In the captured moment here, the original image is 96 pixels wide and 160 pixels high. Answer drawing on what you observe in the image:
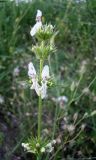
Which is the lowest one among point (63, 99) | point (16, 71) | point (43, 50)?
point (63, 99)

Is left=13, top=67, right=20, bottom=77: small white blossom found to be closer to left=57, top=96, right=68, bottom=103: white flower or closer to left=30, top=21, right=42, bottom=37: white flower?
left=57, top=96, right=68, bottom=103: white flower

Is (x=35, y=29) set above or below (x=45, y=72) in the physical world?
above

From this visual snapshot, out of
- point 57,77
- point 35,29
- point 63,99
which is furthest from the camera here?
point 57,77

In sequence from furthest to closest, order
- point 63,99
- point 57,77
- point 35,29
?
point 57,77, point 63,99, point 35,29

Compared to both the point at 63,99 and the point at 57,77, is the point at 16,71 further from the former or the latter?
the point at 63,99

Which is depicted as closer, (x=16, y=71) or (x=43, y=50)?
(x=43, y=50)

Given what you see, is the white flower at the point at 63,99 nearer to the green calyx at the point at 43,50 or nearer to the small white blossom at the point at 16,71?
the small white blossom at the point at 16,71

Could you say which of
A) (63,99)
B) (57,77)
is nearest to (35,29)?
(63,99)

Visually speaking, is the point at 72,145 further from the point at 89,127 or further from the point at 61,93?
the point at 61,93

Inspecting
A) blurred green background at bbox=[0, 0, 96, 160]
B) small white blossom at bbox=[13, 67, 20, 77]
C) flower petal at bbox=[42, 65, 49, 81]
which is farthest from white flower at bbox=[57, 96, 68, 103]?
flower petal at bbox=[42, 65, 49, 81]
